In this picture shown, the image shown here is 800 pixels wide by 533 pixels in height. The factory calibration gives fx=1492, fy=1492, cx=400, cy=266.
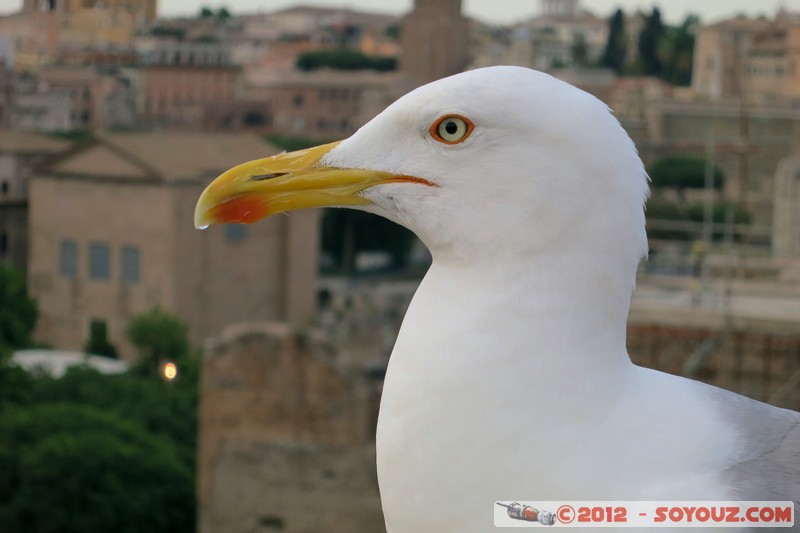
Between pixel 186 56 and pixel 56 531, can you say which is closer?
pixel 56 531

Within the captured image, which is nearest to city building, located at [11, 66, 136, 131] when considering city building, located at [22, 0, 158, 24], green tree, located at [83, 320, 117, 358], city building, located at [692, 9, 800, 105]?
city building, located at [22, 0, 158, 24]

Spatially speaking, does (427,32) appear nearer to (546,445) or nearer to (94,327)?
(94,327)

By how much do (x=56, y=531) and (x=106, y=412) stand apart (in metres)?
1.54

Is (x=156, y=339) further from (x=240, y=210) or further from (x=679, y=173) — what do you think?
(x=240, y=210)

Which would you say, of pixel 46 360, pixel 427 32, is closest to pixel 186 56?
pixel 427 32

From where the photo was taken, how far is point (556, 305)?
2.72 feet

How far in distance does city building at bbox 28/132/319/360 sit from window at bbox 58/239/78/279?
0.04 feet

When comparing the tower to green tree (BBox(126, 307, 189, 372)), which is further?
the tower

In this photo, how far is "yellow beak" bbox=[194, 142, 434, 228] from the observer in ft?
2.92

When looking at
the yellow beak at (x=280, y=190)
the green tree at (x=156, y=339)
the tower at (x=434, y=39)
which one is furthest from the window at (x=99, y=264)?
the yellow beak at (x=280, y=190)

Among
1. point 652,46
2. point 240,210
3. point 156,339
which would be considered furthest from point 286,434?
point 652,46

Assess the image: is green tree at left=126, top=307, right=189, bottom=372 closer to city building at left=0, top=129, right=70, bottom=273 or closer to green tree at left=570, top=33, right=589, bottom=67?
city building at left=0, top=129, right=70, bottom=273

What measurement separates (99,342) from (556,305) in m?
15.0

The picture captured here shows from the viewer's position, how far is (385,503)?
870 millimetres
